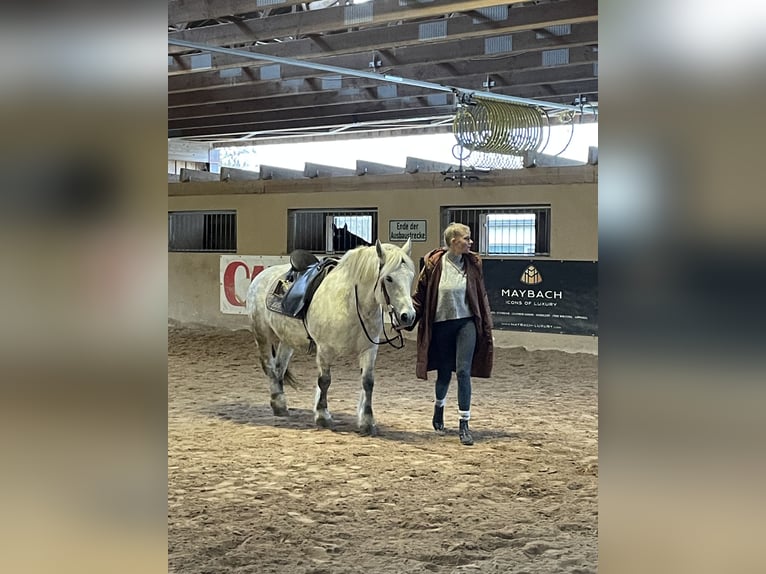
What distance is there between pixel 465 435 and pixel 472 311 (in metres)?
0.85

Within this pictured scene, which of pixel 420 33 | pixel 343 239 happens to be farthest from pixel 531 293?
pixel 420 33

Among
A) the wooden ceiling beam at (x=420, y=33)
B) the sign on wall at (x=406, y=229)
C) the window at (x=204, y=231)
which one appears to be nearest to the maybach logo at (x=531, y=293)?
the sign on wall at (x=406, y=229)

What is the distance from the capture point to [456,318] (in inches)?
217

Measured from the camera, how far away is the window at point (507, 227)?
9.81 meters

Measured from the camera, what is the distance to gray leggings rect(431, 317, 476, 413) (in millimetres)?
5527

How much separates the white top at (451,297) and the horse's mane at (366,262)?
353 mm

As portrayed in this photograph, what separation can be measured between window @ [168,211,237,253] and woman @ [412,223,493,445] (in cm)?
711

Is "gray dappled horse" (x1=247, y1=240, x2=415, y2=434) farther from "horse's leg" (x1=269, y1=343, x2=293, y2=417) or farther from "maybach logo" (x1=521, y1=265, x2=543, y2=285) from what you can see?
"maybach logo" (x1=521, y1=265, x2=543, y2=285)

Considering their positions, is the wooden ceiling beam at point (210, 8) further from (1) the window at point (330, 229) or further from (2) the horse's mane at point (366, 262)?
(1) the window at point (330, 229)

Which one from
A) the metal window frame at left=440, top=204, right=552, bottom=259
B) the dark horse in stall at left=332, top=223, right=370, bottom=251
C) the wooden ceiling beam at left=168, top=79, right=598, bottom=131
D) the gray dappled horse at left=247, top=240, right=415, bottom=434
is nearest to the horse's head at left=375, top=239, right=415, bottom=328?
the gray dappled horse at left=247, top=240, right=415, bottom=434

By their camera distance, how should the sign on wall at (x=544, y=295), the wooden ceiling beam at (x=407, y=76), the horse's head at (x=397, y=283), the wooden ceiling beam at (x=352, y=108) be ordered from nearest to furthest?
the horse's head at (x=397, y=283), the wooden ceiling beam at (x=407, y=76), the wooden ceiling beam at (x=352, y=108), the sign on wall at (x=544, y=295)

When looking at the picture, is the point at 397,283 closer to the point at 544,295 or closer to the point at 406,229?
the point at 544,295
